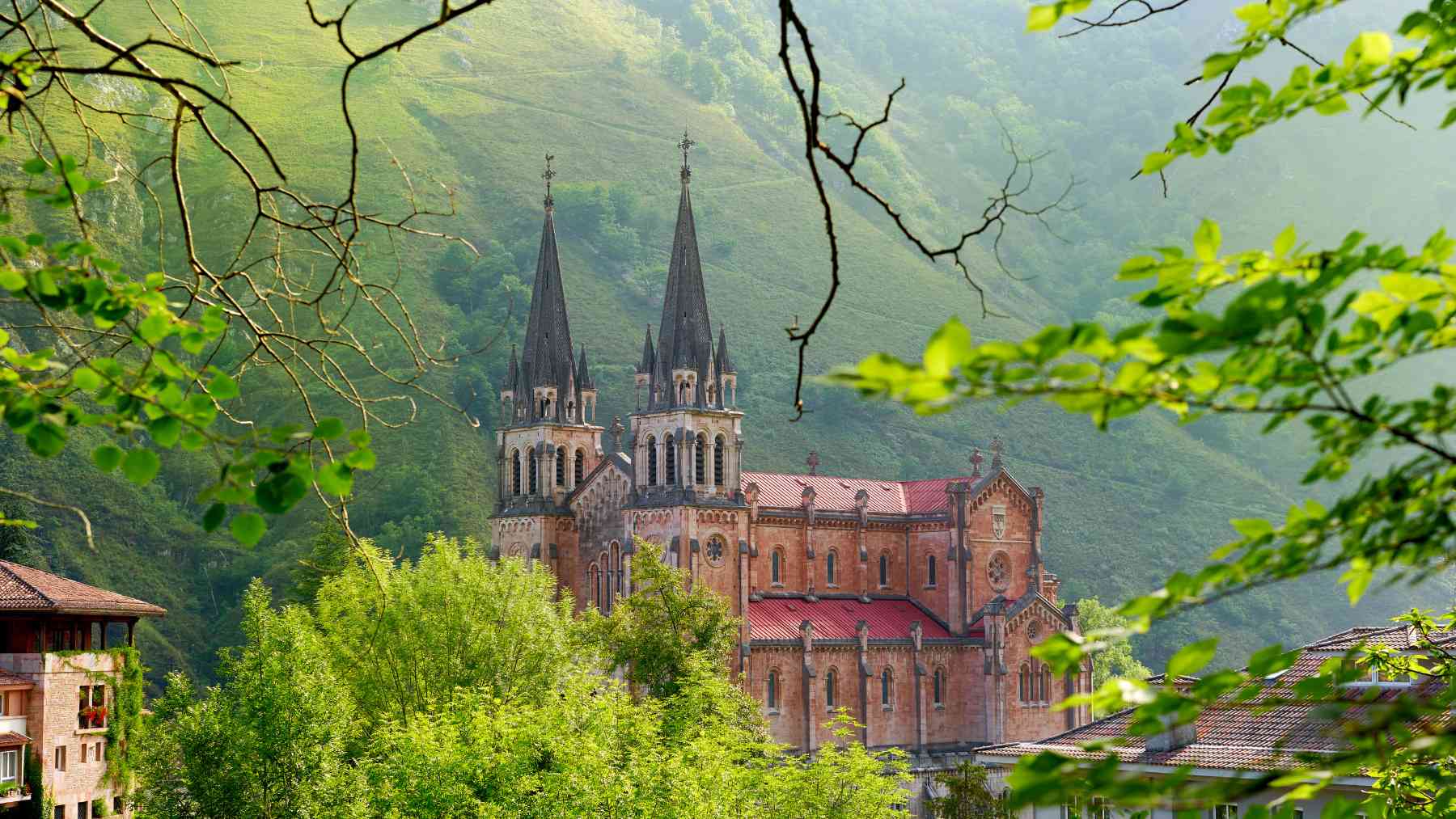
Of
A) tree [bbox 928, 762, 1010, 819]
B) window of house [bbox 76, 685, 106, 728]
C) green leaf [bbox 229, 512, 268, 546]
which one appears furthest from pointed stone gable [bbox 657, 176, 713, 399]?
green leaf [bbox 229, 512, 268, 546]

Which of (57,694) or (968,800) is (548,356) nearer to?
(57,694)

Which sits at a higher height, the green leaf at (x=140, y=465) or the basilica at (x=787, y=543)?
the basilica at (x=787, y=543)

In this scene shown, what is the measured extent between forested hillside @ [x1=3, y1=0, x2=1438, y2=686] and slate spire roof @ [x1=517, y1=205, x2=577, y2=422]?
20.1 m

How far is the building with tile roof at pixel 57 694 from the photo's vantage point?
1596 inches

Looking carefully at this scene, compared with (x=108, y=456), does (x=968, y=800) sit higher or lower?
lower

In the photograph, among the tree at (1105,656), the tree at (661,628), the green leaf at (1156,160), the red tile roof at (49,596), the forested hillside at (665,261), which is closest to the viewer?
the green leaf at (1156,160)

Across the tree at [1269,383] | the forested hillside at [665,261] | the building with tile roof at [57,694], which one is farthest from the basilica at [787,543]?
the tree at [1269,383]

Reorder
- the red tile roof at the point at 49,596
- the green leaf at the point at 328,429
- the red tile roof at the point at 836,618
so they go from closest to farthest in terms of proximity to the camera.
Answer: the green leaf at the point at 328,429
the red tile roof at the point at 49,596
the red tile roof at the point at 836,618

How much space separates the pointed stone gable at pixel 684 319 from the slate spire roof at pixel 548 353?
4.68 meters

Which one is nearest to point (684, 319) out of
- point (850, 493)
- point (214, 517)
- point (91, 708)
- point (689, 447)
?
point (689, 447)

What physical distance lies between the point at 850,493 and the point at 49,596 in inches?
1313

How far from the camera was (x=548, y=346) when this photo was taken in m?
62.0

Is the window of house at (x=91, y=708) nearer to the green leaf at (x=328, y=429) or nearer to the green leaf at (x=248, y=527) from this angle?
the green leaf at (x=248, y=527)

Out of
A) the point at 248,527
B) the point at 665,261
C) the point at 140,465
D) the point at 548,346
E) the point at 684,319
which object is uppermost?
the point at 665,261
